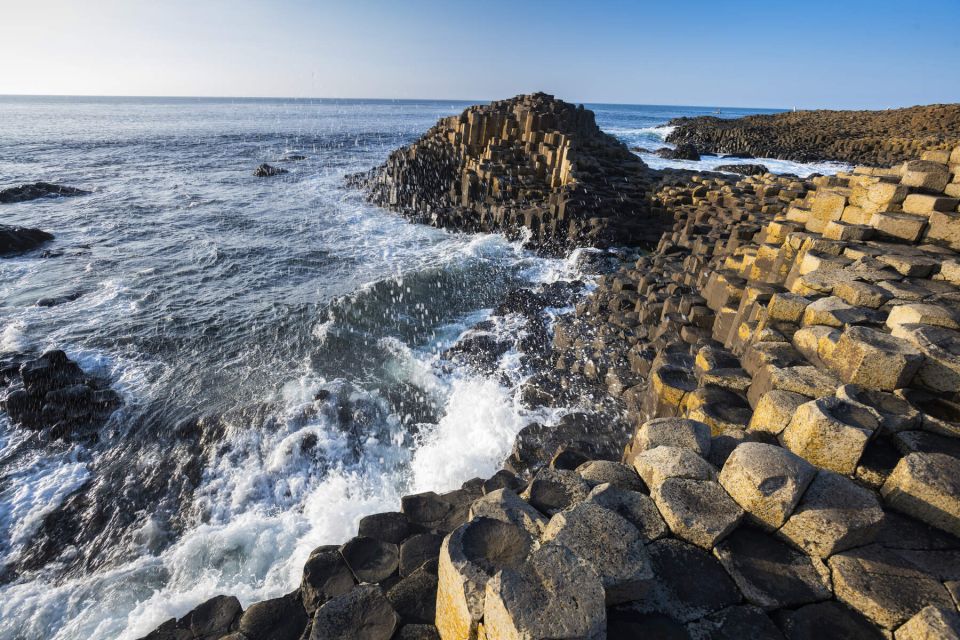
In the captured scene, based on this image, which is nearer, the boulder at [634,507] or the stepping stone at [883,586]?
the stepping stone at [883,586]

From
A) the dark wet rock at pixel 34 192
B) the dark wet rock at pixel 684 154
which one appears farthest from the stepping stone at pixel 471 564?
the dark wet rock at pixel 684 154

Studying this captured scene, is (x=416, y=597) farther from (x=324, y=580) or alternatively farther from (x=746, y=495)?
(x=746, y=495)

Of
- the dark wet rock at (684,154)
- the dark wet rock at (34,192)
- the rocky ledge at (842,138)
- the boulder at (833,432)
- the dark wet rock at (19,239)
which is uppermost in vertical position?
the rocky ledge at (842,138)

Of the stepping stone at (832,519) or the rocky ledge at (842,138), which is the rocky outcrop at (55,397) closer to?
the stepping stone at (832,519)

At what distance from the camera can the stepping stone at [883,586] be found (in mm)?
2633

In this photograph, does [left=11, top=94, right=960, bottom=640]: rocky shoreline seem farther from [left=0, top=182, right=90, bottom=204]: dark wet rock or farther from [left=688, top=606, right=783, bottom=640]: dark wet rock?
[left=0, top=182, right=90, bottom=204]: dark wet rock

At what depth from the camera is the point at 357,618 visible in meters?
3.15

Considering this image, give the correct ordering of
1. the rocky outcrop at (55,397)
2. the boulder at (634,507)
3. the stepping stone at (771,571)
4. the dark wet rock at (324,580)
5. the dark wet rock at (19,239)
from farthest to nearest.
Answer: the dark wet rock at (19,239), the rocky outcrop at (55,397), the dark wet rock at (324,580), the boulder at (634,507), the stepping stone at (771,571)

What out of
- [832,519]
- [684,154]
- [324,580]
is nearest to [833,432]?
[832,519]

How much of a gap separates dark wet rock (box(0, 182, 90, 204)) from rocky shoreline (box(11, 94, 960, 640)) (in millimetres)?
28604

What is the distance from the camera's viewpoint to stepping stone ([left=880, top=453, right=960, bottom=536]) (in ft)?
9.79

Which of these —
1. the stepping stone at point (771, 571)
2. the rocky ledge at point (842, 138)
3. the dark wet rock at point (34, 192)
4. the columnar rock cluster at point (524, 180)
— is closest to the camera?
the stepping stone at point (771, 571)

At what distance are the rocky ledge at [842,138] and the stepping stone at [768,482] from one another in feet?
145

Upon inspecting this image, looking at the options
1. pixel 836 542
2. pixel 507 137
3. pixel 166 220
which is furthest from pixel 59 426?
pixel 507 137
